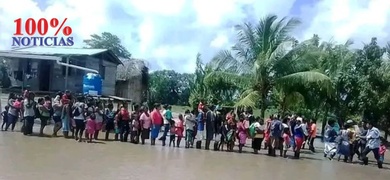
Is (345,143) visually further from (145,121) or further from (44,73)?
(44,73)

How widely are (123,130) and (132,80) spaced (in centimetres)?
1670

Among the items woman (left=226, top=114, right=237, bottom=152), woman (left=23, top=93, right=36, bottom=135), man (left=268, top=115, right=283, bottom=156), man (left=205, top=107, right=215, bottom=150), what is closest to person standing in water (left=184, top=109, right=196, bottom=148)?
man (left=205, top=107, right=215, bottom=150)

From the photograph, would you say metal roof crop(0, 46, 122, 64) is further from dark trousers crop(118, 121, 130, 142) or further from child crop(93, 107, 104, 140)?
dark trousers crop(118, 121, 130, 142)

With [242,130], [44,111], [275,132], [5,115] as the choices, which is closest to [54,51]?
[5,115]

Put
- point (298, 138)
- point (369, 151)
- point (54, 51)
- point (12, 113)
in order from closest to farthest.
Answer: point (369, 151), point (298, 138), point (12, 113), point (54, 51)

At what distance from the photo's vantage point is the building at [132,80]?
32125 millimetres

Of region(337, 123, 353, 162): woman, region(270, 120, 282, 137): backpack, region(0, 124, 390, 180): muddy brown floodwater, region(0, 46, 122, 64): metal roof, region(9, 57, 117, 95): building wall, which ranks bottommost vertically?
region(0, 124, 390, 180): muddy brown floodwater

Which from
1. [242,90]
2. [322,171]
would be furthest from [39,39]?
[322,171]

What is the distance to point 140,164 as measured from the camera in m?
10.7

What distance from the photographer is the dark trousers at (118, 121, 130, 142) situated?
1584 centimetres

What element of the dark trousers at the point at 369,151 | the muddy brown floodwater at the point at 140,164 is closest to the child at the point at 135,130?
the muddy brown floodwater at the point at 140,164

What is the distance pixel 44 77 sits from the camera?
26219 mm

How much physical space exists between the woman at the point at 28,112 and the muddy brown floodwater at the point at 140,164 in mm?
416

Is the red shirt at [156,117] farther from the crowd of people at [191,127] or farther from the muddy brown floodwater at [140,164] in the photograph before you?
the muddy brown floodwater at [140,164]
